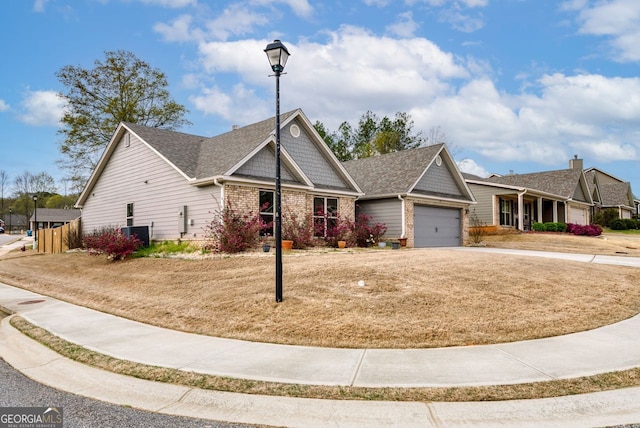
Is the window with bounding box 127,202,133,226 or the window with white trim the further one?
the window with bounding box 127,202,133,226

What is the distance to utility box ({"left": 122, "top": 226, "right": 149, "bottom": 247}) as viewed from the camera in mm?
17031

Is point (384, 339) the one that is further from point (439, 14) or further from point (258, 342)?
point (439, 14)

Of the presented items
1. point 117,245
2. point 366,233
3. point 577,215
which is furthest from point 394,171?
point 577,215

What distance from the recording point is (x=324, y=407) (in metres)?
4.09

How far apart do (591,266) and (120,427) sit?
14037mm

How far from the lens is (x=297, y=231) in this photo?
55.5ft

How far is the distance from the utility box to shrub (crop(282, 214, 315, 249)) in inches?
247

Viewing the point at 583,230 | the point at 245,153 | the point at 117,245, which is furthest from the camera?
the point at 583,230

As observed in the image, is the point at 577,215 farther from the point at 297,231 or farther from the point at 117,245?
the point at 117,245

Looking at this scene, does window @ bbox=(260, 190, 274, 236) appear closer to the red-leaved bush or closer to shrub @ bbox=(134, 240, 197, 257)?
shrub @ bbox=(134, 240, 197, 257)

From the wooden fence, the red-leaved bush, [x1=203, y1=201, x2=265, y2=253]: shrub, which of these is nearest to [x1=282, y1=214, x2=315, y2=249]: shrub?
[x1=203, y1=201, x2=265, y2=253]: shrub

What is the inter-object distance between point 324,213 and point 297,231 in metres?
2.84

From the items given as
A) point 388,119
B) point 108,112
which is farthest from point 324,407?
point 388,119

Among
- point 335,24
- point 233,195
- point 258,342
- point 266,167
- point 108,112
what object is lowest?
point 258,342
